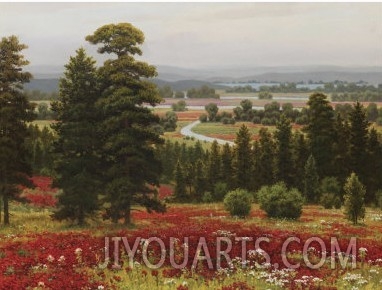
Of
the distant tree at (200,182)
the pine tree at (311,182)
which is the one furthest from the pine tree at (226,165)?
the pine tree at (311,182)

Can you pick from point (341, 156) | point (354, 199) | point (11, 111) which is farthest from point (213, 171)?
point (11, 111)

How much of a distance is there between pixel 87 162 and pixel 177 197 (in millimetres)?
47226

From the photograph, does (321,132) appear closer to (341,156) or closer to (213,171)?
(341,156)

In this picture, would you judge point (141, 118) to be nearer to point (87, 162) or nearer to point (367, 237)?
point (87, 162)

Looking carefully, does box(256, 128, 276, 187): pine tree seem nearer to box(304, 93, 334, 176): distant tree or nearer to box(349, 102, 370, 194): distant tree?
box(304, 93, 334, 176): distant tree

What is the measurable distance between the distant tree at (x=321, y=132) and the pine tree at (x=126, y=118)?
118 feet

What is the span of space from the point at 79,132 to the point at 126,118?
3.00 metres

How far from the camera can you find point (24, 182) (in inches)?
1268

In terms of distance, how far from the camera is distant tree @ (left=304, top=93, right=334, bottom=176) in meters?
60.2

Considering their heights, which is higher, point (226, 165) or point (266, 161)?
point (266, 161)

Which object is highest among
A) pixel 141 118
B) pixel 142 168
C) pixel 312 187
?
pixel 141 118

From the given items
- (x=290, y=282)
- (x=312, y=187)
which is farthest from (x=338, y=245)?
(x=312, y=187)

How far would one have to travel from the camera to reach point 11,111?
101 feet

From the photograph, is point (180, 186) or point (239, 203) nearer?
A: point (239, 203)
